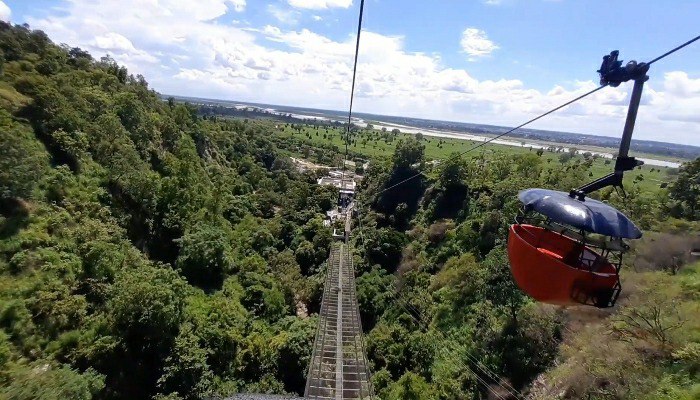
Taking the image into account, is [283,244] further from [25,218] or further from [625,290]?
[625,290]

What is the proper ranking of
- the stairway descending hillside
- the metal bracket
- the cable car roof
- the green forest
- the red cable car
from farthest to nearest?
1. the stairway descending hillside
2. the green forest
3. the cable car roof
4. the red cable car
5. the metal bracket

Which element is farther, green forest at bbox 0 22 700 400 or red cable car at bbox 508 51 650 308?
green forest at bbox 0 22 700 400

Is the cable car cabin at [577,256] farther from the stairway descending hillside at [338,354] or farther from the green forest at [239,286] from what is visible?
the stairway descending hillside at [338,354]

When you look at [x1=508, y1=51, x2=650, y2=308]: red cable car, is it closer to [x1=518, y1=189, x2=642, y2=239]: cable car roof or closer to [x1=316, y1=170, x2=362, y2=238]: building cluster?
[x1=518, y1=189, x2=642, y2=239]: cable car roof

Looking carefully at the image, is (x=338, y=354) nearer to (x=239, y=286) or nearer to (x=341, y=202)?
(x=239, y=286)

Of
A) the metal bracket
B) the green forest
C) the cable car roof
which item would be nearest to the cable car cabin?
the cable car roof

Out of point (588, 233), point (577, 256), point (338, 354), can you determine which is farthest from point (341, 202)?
point (588, 233)
